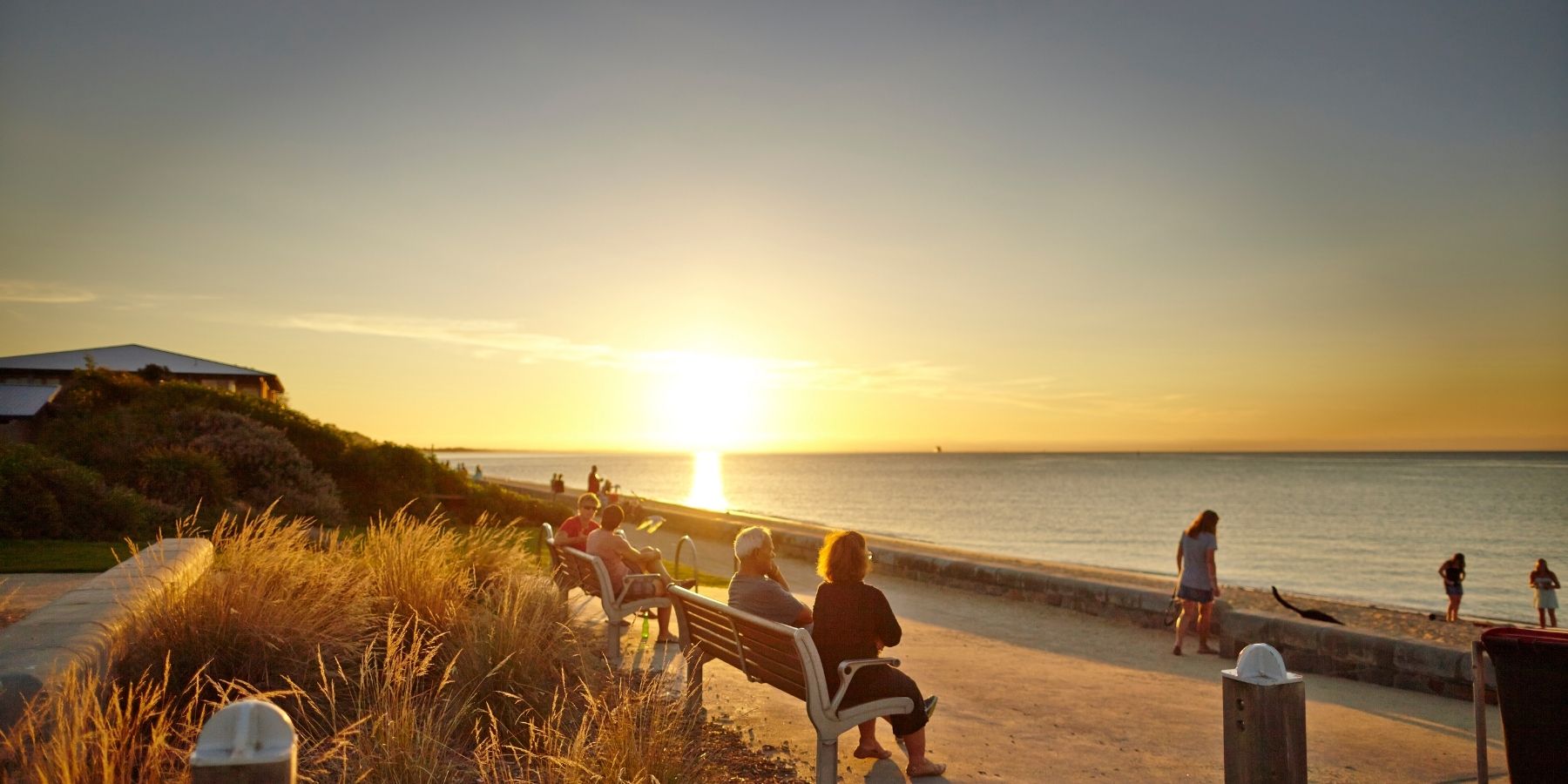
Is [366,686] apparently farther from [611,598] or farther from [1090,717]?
[1090,717]

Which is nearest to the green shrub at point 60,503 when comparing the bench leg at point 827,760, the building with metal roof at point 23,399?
the bench leg at point 827,760

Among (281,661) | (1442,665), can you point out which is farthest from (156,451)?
(1442,665)

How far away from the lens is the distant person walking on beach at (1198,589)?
384 inches

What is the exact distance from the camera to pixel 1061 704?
7.28m

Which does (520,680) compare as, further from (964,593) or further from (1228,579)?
(1228,579)

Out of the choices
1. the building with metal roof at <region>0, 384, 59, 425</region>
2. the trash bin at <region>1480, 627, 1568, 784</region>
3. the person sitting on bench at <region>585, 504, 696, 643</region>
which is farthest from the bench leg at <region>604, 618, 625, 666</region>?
the building with metal roof at <region>0, 384, 59, 425</region>

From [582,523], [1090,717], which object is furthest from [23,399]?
[1090,717]

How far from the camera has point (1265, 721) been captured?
3.89 metres

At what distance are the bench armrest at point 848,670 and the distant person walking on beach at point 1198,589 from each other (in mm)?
5730

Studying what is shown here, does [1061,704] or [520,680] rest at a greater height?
[520,680]

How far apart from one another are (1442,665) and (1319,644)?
3.38ft

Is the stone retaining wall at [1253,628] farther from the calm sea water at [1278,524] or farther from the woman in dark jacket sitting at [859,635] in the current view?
the calm sea water at [1278,524]

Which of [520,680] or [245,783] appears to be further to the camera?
[520,680]

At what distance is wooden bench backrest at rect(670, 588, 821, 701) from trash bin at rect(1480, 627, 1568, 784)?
10.0 ft
